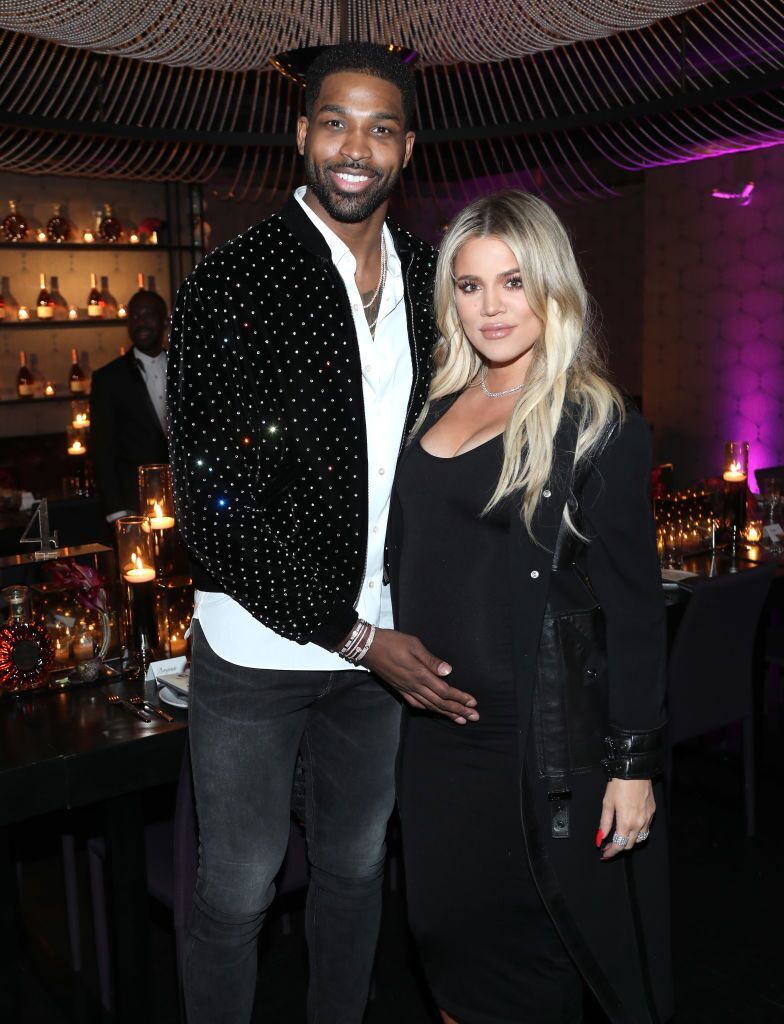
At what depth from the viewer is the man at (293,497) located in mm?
1613

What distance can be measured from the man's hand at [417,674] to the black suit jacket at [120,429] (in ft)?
9.81

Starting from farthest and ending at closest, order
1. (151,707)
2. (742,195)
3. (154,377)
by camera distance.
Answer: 1. (742,195)
2. (154,377)
3. (151,707)

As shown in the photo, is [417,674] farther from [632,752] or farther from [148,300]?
[148,300]

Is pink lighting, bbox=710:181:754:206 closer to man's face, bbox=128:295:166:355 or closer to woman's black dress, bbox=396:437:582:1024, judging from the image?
man's face, bbox=128:295:166:355

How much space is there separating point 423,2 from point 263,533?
4.08 feet

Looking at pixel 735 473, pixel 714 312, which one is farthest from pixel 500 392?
pixel 714 312

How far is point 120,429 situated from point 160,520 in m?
2.01

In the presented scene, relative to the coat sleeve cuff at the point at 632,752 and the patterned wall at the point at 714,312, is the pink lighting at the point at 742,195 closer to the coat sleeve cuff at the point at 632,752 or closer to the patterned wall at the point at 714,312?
the patterned wall at the point at 714,312

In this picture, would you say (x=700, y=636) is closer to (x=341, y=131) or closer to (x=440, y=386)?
(x=440, y=386)

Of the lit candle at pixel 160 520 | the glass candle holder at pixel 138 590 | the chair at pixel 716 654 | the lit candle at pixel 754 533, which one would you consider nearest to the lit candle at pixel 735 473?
the lit candle at pixel 754 533

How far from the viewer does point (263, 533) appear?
1.62m

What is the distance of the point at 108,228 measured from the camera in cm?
652

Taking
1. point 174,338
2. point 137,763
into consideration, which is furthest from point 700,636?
point 174,338

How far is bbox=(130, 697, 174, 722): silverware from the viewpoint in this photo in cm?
202
